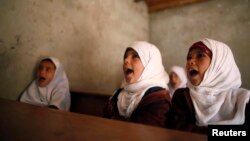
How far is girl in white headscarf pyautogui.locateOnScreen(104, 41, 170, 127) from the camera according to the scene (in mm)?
1590

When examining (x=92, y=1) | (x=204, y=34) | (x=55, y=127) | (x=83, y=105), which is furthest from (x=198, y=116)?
(x=204, y=34)

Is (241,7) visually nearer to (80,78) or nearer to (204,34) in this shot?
(204,34)

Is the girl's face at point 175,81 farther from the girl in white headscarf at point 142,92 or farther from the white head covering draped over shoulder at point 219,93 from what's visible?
the white head covering draped over shoulder at point 219,93

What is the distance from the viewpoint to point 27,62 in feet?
8.83

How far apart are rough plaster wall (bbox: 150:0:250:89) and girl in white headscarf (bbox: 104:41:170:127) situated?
254 cm

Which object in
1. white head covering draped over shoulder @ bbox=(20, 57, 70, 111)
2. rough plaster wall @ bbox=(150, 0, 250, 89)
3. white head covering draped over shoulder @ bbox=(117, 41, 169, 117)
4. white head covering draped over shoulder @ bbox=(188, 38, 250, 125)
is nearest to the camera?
white head covering draped over shoulder @ bbox=(188, 38, 250, 125)

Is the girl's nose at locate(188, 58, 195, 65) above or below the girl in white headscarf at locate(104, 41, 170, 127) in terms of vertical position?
above

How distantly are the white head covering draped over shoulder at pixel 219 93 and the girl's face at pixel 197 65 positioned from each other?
0.11 feet

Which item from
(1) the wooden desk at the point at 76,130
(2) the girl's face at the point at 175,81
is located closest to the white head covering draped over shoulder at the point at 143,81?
(1) the wooden desk at the point at 76,130

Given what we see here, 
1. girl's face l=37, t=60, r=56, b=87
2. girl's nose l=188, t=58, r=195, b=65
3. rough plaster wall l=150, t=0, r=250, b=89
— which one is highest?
rough plaster wall l=150, t=0, r=250, b=89

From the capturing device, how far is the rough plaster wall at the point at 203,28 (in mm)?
3818

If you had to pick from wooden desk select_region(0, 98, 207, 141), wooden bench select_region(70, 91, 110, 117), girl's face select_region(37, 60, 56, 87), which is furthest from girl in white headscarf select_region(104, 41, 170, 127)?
girl's face select_region(37, 60, 56, 87)

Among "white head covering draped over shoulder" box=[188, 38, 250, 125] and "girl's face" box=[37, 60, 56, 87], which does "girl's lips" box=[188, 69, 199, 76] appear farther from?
"girl's face" box=[37, 60, 56, 87]

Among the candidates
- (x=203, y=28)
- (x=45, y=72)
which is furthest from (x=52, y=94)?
(x=203, y=28)
